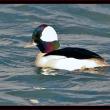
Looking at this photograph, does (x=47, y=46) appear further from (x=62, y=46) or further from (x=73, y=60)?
(x=73, y=60)

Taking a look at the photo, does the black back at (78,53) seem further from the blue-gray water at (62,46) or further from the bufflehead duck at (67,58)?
the blue-gray water at (62,46)

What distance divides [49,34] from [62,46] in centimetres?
87

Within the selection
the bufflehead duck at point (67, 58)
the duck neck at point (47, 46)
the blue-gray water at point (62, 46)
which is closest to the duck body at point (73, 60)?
the bufflehead duck at point (67, 58)

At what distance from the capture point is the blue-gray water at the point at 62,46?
4.45 m

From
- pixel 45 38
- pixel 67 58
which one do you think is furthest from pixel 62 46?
pixel 67 58

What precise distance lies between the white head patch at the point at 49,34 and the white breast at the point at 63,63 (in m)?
0.57

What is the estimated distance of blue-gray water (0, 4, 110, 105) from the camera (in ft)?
14.6

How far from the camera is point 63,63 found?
253 inches

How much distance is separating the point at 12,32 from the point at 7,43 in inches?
33.1

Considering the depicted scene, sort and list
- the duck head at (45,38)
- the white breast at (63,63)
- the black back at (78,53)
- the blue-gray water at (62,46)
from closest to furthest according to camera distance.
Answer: the blue-gray water at (62,46)
the black back at (78,53)
the white breast at (63,63)
the duck head at (45,38)

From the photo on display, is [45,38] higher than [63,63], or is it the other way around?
[45,38]

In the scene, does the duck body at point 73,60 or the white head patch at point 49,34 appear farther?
the white head patch at point 49,34
